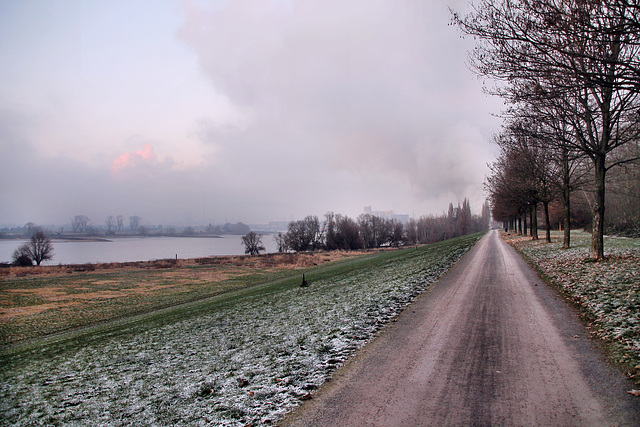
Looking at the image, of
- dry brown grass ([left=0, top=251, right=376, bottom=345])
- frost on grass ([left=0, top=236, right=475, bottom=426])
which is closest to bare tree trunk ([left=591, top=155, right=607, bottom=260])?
frost on grass ([left=0, top=236, right=475, bottom=426])

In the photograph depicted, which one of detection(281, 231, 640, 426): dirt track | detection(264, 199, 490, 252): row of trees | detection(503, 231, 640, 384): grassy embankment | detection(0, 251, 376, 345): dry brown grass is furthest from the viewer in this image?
detection(264, 199, 490, 252): row of trees

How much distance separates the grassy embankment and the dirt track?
0.37m

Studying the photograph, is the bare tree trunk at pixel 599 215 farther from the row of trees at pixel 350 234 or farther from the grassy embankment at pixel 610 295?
the row of trees at pixel 350 234

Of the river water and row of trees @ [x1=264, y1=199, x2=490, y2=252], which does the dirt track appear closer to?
the river water

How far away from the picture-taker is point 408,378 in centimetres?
548

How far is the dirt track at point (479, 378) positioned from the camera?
14.2 ft

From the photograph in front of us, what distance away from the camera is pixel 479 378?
17.5 ft

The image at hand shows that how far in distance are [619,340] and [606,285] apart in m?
5.13

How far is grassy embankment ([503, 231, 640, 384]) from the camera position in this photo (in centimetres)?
604

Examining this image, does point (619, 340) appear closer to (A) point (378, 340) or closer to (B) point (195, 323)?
(A) point (378, 340)

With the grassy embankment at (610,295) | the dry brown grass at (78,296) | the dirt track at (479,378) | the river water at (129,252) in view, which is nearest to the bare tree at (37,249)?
the river water at (129,252)

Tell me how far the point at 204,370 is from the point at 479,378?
519 cm

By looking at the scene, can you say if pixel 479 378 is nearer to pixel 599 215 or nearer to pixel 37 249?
pixel 599 215

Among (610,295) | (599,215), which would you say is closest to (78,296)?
(610,295)
